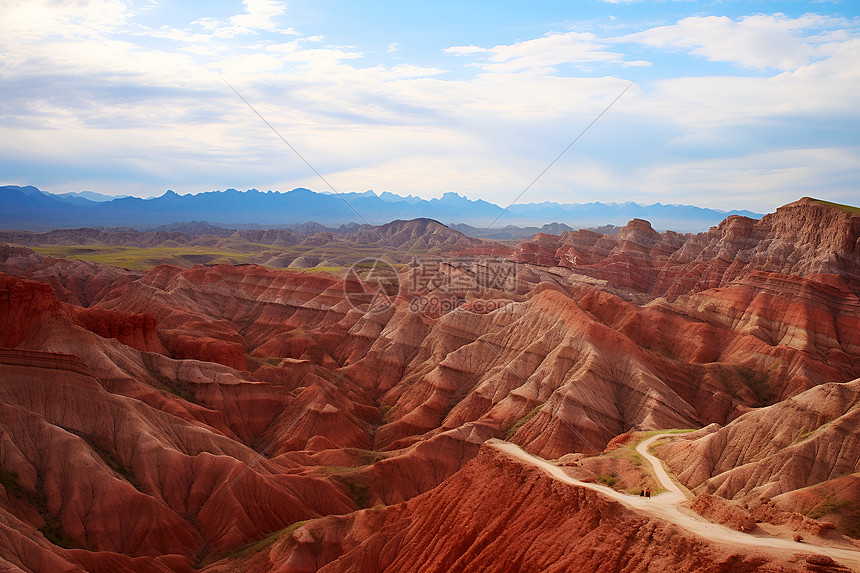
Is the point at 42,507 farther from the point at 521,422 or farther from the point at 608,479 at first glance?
the point at 521,422

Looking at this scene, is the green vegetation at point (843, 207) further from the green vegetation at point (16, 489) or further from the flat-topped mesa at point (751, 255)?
the green vegetation at point (16, 489)

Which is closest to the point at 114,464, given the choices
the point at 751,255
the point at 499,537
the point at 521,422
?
the point at 499,537

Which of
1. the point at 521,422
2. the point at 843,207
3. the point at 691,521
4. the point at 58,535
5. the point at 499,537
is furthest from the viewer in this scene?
the point at 843,207

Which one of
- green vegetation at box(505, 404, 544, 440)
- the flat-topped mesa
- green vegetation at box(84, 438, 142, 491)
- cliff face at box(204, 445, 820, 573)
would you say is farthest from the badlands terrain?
the flat-topped mesa

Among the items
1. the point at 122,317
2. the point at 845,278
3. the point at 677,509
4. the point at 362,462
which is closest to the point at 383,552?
the point at 677,509

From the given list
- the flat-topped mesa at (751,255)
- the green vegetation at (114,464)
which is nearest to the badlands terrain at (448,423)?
→ the green vegetation at (114,464)
